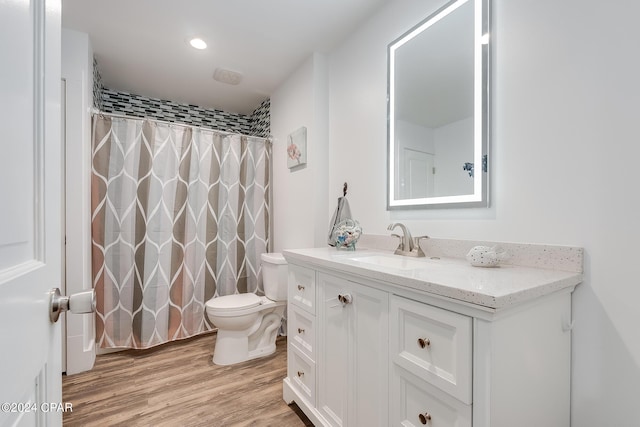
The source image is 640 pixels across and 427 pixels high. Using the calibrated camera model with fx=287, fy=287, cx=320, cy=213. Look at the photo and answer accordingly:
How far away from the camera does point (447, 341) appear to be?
791mm

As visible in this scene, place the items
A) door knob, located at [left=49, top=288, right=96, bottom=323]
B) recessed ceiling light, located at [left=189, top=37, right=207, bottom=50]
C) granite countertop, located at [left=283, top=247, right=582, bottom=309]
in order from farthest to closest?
recessed ceiling light, located at [left=189, top=37, right=207, bottom=50]
granite countertop, located at [left=283, top=247, right=582, bottom=309]
door knob, located at [left=49, top=288, right=96, bottom=323]

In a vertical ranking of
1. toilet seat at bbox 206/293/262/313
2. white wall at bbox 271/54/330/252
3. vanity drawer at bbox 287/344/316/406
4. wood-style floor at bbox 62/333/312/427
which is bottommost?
wood-style floor at bbox 62/333/312/427

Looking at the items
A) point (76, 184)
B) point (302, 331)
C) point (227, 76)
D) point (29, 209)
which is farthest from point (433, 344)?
point (227, 76)

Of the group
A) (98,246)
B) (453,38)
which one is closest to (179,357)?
(98,246)

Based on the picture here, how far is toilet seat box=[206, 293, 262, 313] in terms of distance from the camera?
79.9 inches

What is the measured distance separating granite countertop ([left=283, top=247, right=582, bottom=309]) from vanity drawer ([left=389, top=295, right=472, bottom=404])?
7 cm

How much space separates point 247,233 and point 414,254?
1.69 meters

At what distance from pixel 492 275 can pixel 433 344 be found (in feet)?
1.02

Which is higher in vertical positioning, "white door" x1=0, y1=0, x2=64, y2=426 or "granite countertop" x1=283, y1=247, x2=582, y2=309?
"white door" x1=0, y1=0, x2=64, y2=426

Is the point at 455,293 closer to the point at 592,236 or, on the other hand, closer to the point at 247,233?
the point at 592,236

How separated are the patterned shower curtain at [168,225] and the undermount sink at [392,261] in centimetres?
148

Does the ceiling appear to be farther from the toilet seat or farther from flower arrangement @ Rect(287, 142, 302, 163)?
the toilet seat

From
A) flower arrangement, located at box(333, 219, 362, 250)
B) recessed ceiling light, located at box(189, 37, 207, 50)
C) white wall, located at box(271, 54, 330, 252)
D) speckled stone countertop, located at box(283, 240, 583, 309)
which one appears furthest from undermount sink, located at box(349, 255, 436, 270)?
recessed ceiling light, located at box(189, 37, 207, 50)

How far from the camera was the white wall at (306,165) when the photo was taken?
7.14 ft
